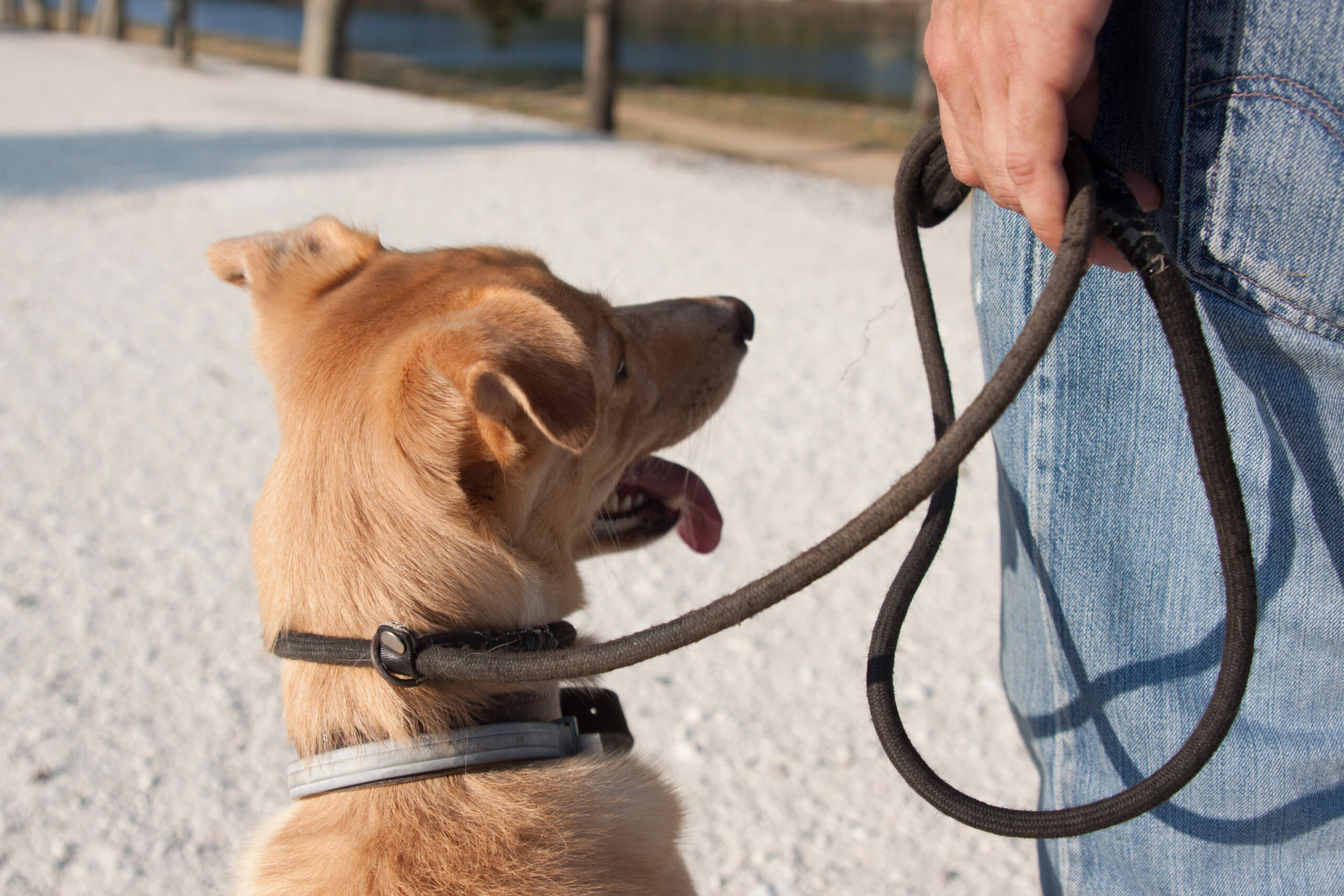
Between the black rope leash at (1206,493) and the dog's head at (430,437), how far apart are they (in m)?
0.63

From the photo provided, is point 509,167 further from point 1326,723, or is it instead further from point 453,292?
point 1326,723

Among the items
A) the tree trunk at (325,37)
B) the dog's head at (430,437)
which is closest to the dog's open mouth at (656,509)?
the dog's head at (430,437)

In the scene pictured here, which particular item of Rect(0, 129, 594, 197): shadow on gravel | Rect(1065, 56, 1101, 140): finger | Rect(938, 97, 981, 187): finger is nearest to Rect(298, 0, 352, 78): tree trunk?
Rect(0, 129, 594, 197): shadow on gravel

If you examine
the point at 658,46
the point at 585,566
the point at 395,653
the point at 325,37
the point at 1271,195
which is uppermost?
the point at 658,46

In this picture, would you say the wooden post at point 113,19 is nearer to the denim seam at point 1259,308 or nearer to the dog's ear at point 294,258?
the dog's ear at point 294,258

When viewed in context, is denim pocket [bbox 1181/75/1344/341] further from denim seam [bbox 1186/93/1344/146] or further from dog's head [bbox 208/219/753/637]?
dog's head [bbox 208/219/753/637]

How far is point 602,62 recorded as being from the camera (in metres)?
13.5

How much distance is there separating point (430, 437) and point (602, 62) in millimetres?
13117

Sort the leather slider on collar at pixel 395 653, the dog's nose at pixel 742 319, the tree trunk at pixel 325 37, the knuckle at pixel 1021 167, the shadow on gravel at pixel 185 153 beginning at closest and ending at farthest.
A: 1. the knuckle at pixel 1021 167
2. the leather slider on collar at pixel 395 653
3. the dog's nose at pixel 742 319
4. the shadow on gravel at pixel 185 153
5. the tree trunk at pixel 325 37

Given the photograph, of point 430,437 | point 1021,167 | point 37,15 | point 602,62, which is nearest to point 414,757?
point 430,437

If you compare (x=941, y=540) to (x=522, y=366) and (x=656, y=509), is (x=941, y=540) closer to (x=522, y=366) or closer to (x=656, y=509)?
(x=522, y=366)

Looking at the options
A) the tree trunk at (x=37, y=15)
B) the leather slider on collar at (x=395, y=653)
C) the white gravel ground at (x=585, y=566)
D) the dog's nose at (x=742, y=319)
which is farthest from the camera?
the tree trunk at (x=37, y=15)

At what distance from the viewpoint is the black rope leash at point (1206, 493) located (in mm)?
1256

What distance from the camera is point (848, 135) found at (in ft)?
56.9
